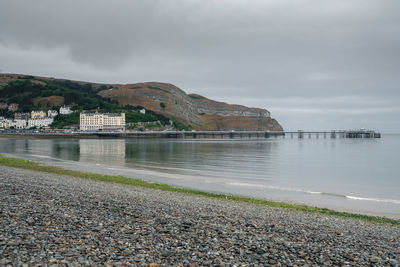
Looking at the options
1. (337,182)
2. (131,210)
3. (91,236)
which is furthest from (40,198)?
(337,182)

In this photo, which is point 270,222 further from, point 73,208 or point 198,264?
point 73,208

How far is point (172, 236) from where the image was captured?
871 centimetres

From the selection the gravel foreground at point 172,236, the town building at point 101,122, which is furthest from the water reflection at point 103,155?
the town building at point 101,122

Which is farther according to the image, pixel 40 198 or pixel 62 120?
pixel 62 120

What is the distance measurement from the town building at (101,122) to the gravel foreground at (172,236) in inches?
7346

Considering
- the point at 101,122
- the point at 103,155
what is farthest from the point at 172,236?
the point at 101,122

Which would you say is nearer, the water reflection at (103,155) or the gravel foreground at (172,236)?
the gravel foreground at (172,236)

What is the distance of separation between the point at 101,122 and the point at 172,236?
196 m

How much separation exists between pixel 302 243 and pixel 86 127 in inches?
7718

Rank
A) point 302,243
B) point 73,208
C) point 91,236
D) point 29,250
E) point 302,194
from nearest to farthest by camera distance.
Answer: point 29,250, point 91,236, point 302,243, point 73,208, point 302,194

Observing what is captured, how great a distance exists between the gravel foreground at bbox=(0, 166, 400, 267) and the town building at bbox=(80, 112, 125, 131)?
187 m

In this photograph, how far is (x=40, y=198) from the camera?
1230 cm

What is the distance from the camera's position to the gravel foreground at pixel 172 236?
23.0 ft

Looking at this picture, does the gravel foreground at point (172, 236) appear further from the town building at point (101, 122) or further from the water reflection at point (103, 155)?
the town building at point (101, 122)
